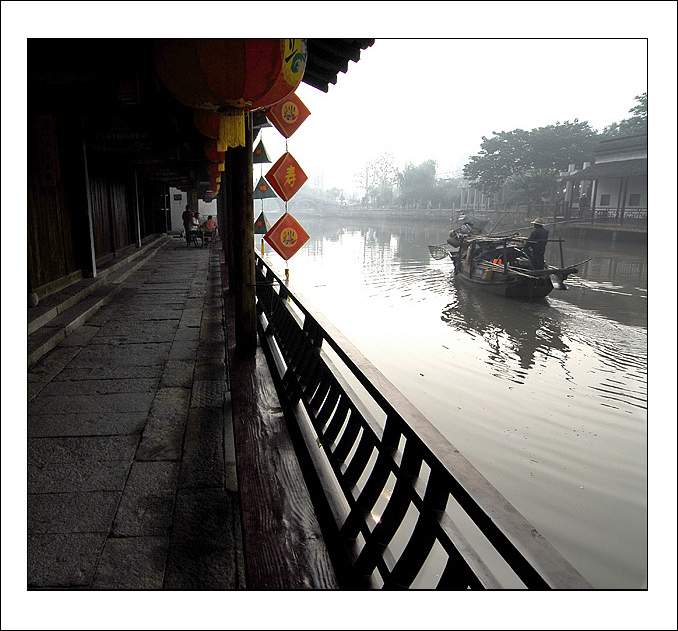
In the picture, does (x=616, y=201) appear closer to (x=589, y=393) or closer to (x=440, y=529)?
(x=589, y=393)

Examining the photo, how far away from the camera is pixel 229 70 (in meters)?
2.29

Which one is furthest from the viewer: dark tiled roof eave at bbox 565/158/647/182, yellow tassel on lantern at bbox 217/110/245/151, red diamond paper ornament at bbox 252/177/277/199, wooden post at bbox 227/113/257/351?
dark tiled roof eave at bbox 565/158/647/182

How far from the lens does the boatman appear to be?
13.0 m

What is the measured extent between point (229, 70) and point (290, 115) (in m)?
2.14

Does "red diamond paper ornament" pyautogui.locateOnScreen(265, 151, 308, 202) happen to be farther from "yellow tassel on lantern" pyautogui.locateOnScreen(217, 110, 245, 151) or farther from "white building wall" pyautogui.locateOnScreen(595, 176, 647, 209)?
"white building wall" pyautogui.locateOnScreen(595, 176, 647, 209)

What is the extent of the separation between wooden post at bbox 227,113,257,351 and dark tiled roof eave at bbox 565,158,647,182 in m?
22.6

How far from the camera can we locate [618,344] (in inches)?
398

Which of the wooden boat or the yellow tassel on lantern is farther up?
the yellow tassel on lantern

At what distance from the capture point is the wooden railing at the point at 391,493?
3.40 ft

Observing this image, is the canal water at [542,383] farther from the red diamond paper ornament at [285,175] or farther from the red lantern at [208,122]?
the red lantern at [208,122]

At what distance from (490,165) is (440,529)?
33239 millimetres

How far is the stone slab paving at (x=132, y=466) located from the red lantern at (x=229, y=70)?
1787mm

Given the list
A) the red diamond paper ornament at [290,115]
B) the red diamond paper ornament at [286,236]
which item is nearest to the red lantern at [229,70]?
the red diamond paper ornament at [290,115]

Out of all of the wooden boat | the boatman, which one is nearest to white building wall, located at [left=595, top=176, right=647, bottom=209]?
the wooden boat
